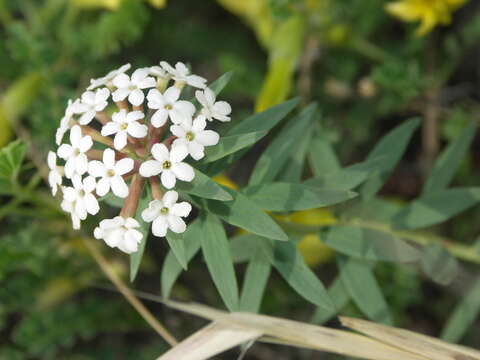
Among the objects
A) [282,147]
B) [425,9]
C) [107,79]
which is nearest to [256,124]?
[282,147]

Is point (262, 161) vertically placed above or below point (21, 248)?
above

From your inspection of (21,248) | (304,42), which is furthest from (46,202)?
(304,42)

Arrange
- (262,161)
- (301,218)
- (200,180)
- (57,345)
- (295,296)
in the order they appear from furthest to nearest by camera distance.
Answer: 1. (295,296)
2. (57,345)
3. (301,218)
4. (262,161)
5. (200,180)

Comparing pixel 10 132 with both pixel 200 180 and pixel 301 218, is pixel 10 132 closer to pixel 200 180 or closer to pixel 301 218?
pixel 301 218

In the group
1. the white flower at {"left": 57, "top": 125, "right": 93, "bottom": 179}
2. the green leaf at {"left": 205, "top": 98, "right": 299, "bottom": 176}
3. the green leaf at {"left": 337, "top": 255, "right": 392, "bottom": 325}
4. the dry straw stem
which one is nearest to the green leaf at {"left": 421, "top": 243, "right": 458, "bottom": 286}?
the green leaf at {"left": 337, "top": 255, "right": 392, "bottom": 325}

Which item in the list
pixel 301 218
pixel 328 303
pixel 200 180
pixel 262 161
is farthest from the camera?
pixel 301 218

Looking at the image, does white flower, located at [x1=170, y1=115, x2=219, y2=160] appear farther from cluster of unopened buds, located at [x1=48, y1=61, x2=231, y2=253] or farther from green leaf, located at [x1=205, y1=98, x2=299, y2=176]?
green leaf, located at [x1=205, y1=98, x2=299, y2=176]
